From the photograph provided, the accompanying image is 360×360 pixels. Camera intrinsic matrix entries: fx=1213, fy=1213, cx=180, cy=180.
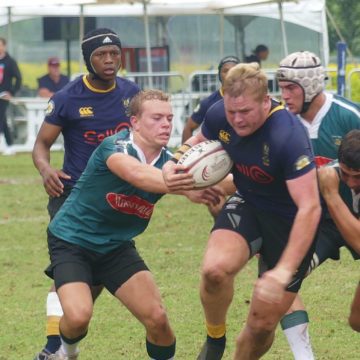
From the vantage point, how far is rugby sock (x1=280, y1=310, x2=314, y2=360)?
23.3 ft

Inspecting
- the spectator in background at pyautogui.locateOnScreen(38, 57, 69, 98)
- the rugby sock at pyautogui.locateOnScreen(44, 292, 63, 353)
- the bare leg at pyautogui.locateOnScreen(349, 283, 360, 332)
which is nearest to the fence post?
the spectator in background at pyautogui.locateOnScreen(38, 57, 69, 98)

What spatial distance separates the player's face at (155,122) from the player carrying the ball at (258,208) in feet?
0.55

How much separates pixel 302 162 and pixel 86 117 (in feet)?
8.03

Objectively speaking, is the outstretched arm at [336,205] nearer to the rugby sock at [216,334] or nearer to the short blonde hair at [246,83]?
the short blonde hair at [246,83]

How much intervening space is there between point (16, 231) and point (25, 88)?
12.8 m

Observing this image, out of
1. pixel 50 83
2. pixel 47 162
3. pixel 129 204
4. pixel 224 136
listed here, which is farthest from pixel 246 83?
pixel 50 83

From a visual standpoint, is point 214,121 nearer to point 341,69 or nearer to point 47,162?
point 47,162

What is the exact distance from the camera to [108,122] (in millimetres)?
8398

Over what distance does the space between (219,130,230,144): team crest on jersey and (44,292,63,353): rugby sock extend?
166 cm

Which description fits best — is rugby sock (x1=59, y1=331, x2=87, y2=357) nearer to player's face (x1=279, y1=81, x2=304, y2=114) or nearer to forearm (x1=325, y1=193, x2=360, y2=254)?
forearm (x1=325, y1=193, x2=360, y2=254)

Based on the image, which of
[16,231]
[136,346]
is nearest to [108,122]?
[136,346]

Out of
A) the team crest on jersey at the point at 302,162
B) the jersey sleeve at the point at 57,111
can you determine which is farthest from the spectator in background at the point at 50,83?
the team crest on jersey at the point at 302,162

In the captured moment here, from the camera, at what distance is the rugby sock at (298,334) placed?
710 cm

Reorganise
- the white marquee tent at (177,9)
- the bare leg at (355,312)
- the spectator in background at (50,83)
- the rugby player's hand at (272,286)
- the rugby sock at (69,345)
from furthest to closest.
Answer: the spectator in background at (50,83) → the white marquee tent at (177,9) → the bare leg at (355,312) → the rugby sock at (69,345) → the rugby player's hand at (272,286)
